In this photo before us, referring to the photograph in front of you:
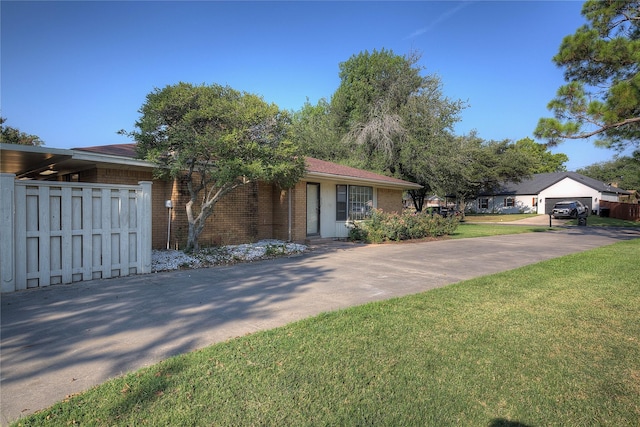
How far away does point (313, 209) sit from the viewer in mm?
13758

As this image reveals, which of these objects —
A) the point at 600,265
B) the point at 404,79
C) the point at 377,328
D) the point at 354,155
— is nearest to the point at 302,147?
the point at 377,328

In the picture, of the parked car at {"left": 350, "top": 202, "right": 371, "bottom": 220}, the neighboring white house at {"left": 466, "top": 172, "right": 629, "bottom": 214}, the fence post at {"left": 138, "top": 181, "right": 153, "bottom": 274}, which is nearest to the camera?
the fence post at {"left": 138, "top": 181, "right": 153, "bottom": 274}

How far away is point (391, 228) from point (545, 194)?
129 feet

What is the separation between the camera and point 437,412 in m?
2.56

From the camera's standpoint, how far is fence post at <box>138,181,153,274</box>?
728cm

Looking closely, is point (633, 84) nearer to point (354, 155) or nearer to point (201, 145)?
point (201, 145)

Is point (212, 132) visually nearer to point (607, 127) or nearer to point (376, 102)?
point (607, 127)

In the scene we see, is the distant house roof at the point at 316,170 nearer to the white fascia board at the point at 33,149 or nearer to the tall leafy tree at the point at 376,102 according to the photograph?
the white fascia board at the point at 33,149

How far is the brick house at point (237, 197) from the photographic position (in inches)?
337

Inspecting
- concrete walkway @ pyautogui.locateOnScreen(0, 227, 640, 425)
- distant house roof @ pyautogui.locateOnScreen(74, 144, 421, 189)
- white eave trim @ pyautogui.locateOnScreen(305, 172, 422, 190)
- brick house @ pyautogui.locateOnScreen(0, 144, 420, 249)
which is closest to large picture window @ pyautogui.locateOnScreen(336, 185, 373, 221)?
brick house @ pyautogui.locateOnScreen(0, 144, 420, 249)

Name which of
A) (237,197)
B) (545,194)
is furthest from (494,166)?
(237,197)

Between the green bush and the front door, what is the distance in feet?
4.61

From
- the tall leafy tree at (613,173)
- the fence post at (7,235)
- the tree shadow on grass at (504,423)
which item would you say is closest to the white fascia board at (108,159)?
the fence post at (7,235)

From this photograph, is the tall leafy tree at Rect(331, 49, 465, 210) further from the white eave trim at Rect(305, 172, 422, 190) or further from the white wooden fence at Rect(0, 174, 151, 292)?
the white wooden fence at Rect(0, 174, 151, 292)
